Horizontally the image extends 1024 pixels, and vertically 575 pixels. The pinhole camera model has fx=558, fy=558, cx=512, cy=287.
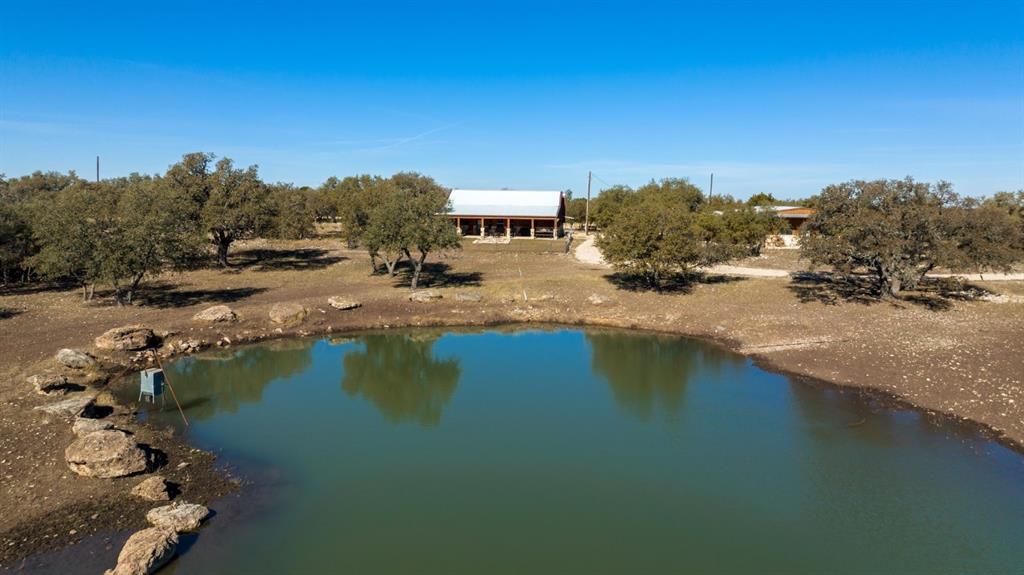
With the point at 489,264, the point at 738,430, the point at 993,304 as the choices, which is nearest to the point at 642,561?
the point at 738,430

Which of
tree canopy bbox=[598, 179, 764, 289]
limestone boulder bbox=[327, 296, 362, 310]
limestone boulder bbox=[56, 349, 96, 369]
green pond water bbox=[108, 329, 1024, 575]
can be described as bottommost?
green pond water bbox=[108, 329, 1024, 575]

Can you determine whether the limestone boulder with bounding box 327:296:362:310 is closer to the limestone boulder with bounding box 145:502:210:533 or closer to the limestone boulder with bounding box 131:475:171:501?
the limestone boulder with bounding box 131:475:171:501

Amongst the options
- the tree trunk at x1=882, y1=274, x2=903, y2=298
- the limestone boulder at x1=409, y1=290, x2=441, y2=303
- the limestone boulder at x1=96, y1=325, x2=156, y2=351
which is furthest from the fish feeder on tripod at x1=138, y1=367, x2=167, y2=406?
the tree trunk at x1=882, y1=274, x2=903, y2=298

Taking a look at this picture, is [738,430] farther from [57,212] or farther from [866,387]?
[57,212]

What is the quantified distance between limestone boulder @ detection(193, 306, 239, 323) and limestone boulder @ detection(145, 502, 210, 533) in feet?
56.6


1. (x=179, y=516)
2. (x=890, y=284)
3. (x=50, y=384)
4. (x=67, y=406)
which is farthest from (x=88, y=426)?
(x=890, y=284)

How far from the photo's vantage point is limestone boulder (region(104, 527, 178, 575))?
36.9 feet

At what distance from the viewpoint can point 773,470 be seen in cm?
1678

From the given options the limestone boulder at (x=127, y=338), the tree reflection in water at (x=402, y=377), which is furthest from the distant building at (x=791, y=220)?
the limestone boulder at (x=127, y=338)

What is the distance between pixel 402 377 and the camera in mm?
26328

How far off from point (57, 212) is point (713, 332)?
36.7 metres

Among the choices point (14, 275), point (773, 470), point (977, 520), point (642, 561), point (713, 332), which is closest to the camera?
point (642, 561)

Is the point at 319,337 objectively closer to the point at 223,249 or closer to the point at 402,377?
the point at 402,377

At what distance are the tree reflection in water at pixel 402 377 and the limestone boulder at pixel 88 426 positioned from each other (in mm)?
8468
